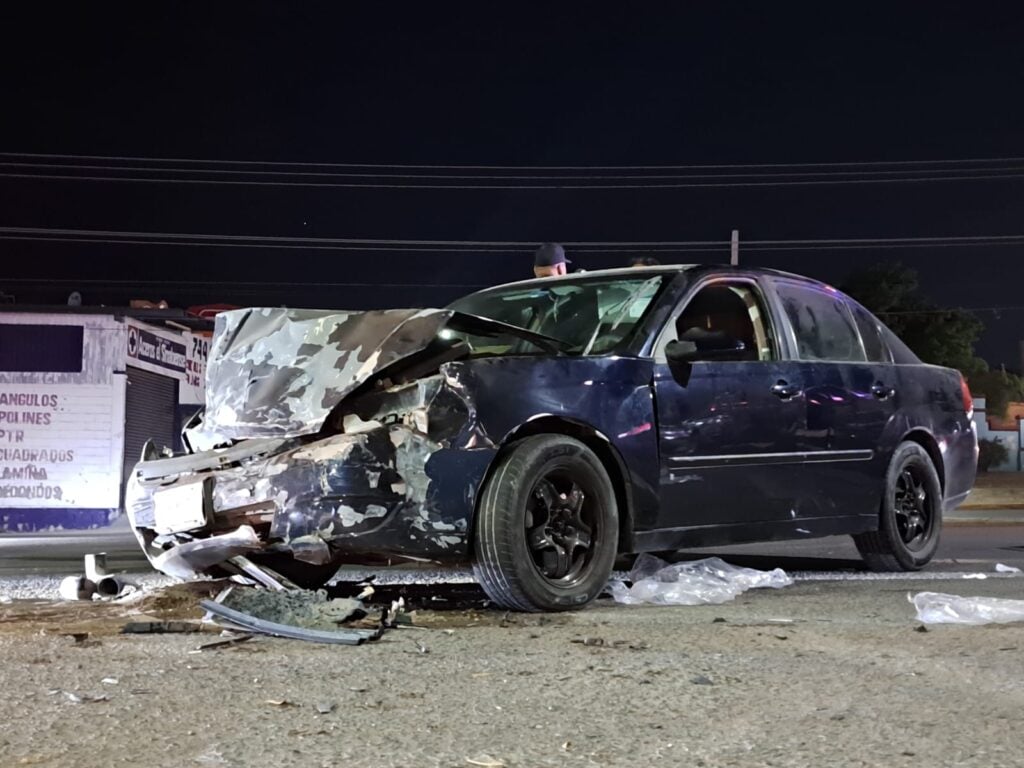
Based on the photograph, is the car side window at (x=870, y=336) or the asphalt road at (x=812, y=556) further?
the asphalt road at (x=812, y=556)

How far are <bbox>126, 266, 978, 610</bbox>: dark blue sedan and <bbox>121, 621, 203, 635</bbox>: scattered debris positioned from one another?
1.47ft

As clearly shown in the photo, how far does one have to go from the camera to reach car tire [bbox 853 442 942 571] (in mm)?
6555

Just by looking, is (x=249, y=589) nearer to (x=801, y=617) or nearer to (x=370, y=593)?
(x=370, y=593)

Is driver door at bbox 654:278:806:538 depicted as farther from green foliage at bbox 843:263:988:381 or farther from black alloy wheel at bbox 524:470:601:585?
green foliage at bbox 843:263:988:381

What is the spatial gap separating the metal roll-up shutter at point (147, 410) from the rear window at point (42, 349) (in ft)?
3.37

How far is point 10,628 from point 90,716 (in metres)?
1.76

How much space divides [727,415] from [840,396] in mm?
971

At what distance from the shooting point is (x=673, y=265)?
600cm

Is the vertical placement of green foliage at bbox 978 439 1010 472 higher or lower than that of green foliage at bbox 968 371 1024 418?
lower

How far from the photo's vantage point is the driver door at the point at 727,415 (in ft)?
17.5

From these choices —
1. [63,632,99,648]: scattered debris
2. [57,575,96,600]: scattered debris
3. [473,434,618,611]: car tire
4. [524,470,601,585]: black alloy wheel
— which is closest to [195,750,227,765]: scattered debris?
[63,632,99,648]: scattered debris

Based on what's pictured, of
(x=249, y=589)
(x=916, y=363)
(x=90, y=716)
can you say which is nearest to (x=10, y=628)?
(x=249, y=589)

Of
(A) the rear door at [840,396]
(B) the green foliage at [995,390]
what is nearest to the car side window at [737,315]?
(A) the rear door at [840,396]

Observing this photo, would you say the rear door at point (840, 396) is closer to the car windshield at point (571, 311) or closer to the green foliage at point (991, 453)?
the car windshield at point (571, 311)
